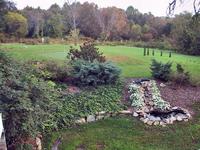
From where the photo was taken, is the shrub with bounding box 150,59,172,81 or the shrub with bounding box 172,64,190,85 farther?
the shrub with bounding box 150,59,172,81

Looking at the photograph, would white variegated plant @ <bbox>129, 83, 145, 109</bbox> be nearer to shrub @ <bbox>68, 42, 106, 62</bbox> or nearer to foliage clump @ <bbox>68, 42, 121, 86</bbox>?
foliage clump @ <bbox>68, 42, 121, 86</bbox>

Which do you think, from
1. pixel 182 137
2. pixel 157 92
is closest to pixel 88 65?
pixel 157 92

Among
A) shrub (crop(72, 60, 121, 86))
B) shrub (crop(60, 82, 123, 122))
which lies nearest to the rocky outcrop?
shrub (crop(60, 82, 123, 122))

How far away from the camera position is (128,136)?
28.4 ft

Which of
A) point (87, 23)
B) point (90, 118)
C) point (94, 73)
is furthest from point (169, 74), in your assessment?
point (87, 23)

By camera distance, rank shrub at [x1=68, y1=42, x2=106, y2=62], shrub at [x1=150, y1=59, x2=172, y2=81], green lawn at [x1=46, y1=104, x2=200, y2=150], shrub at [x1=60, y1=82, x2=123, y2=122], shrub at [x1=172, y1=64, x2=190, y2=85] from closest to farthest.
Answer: green lawn at [x1=46, y1=104, x2=200, y2=150]
shrub at [x1=60, y1=82, x2=123, y2=122]
shrub at [x1=172, y1=64, x2=190, y2=85]
shrub at [x1=150, y1=59, x2=172, y2=81]
shrub at [x1=68, y1=42, x2=106, y2=62]

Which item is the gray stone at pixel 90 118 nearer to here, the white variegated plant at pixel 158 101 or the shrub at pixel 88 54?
the white variegated plant at pixel 158 101

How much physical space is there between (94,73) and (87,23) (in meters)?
24.6

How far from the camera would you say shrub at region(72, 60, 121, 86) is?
38.7 feet

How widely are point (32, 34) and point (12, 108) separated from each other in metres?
28.6

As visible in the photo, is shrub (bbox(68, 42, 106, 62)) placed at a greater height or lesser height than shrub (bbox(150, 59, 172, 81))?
greater

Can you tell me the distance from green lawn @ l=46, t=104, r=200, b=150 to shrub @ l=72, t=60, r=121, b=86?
8.36ft

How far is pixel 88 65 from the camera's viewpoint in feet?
40.3

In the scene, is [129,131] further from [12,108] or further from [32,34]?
[32,34]
